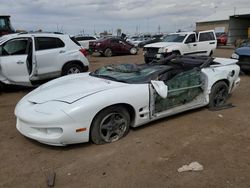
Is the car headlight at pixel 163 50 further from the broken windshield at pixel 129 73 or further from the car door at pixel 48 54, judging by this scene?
the broken windshield at pixel 129 73

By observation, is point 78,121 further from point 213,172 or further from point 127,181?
point 213,172

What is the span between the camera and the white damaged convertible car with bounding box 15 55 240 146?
12.0ft

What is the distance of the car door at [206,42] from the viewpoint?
1519 centimetres

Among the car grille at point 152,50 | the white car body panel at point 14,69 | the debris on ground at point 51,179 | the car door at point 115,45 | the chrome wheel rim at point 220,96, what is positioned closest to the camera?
the debris on ground at point 51,179

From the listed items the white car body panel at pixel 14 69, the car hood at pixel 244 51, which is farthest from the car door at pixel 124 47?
the white car body panel at pixel 14 69

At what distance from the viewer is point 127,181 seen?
3.09 meters

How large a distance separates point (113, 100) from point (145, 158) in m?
0.96

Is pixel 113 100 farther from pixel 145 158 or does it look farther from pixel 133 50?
pixel 133 50

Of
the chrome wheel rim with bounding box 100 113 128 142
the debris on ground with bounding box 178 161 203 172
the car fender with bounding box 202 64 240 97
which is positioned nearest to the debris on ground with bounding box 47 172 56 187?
the chrome wheel rim with bounding box 100 113 128 142

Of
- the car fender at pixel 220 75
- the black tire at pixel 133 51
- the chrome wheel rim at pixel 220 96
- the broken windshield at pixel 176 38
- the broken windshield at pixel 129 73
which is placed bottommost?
the black tire at pixel 133 51

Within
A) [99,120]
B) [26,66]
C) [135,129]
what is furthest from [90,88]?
[26,66]

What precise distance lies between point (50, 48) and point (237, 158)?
20.6 ft

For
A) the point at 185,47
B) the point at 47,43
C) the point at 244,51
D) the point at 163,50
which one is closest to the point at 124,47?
the point at 185,47

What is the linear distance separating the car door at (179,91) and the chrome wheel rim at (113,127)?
660 millimetres
